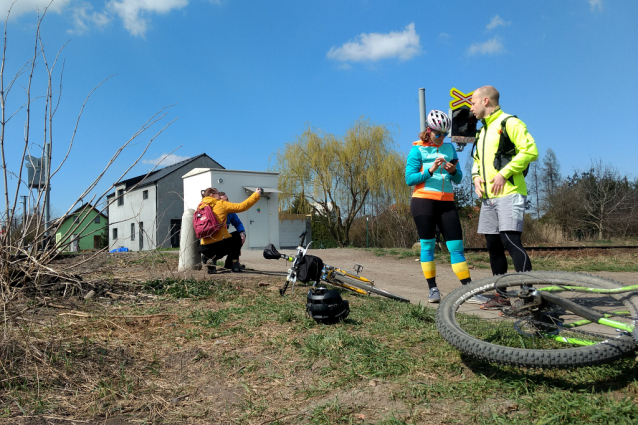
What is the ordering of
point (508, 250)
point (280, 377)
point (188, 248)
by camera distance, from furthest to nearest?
point (188, 248), point (508, 250), point (280, 377)

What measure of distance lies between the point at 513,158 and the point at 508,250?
2.56 ft

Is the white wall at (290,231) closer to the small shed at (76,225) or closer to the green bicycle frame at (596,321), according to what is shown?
the small shed at (76,225)

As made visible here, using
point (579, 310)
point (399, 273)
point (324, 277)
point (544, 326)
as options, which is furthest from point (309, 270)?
point (399, 273)

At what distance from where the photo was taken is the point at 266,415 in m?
2.37

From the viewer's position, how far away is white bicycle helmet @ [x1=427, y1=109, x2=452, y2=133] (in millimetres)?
4844

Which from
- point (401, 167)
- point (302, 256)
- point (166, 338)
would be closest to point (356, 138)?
point (401, 167)

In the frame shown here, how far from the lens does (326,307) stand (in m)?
3.84

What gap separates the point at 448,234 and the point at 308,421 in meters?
2.98

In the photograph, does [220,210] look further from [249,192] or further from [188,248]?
[249,192]

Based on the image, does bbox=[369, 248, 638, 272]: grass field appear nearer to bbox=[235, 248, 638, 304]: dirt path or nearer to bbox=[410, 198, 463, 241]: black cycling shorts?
bbox=[235, 248, 638, 304]: dirt path

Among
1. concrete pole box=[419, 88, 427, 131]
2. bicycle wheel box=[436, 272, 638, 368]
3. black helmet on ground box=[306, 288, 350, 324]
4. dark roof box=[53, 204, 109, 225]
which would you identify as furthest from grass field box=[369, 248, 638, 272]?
dark roof box=[53, 204, 109, 225]

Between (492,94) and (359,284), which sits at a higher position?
(492,94)

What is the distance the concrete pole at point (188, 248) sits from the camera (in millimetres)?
7293

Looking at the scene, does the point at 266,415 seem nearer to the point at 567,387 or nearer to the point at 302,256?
the point at 567,387
